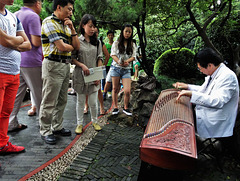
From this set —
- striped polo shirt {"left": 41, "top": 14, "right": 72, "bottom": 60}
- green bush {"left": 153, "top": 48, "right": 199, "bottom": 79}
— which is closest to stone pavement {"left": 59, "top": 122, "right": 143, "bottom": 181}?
striped polo shirt {"left": 41, "top": 14, "right": 72, "bottom": 60}

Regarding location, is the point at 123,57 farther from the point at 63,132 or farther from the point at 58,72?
the point at 63,132

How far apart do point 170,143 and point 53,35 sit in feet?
7.09

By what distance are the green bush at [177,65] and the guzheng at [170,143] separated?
5006 millimetres

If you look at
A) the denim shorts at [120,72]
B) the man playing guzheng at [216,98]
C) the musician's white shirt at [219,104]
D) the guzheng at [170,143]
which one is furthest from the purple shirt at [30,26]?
the musician's white shirt at [219,104]

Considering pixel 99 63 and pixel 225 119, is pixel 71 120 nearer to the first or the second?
pixel 99 63

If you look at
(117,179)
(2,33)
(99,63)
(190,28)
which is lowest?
(117,179)

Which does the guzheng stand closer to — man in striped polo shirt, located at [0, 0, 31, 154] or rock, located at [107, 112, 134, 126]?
man in striped polo shirt, located at [0, 0, 31, 154]

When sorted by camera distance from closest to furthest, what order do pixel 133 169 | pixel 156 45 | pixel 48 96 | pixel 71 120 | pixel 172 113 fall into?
pixel 172 113 < pixel 133 169 < pixel 48 96 < pixel 71 120 < pixel 156 45

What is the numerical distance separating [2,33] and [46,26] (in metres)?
0.62

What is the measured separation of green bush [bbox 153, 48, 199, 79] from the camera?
6820mm

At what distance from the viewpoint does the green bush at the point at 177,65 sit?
6820 millimetres

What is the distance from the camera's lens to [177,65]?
6.87m

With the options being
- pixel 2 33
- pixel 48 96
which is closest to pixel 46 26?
pixel 2 33

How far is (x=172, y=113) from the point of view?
2.14m
